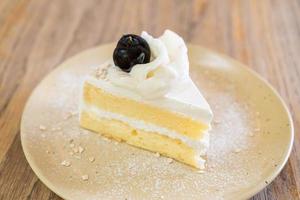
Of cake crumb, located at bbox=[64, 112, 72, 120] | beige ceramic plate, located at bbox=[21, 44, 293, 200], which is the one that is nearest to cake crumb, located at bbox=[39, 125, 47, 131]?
beige ceramic plate, located at bbox=[21, 44, 293, 200]

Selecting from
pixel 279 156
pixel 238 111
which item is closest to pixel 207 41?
pixel 238 111

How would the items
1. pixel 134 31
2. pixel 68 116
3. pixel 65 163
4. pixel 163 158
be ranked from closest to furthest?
1. pixel 65 163
2. pixel 163 158
3. pixel 68 116
4. pixel 134 31

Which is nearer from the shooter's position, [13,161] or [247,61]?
[13,161]

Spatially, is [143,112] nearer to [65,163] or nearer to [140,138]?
[140,138]

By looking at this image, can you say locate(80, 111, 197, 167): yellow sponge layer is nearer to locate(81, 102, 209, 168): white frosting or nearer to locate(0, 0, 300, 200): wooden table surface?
locate(81, 102, 209, 168): white frosting

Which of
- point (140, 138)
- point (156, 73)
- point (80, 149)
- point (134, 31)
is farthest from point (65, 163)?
point (134, 31)

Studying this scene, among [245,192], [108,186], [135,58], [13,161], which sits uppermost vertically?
[135,58]

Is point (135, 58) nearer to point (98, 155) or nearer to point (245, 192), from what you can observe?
point (98, 155)
